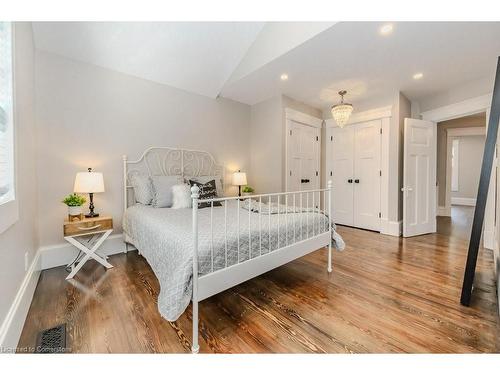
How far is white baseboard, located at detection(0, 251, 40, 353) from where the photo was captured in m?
1.20

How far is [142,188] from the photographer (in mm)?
2930

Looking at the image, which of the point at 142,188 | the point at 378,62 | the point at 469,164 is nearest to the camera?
the point at 378,62

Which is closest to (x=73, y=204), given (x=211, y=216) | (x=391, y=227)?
(x=211, y=216)

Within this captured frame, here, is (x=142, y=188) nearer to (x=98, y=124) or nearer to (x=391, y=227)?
(x=98, y=124)

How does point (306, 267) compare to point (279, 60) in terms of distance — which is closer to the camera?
point (306, 267)

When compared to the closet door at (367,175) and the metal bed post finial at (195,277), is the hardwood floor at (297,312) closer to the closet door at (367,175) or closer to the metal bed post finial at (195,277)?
the metal bed post finial at (195,277)

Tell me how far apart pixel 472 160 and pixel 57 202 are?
1063cm

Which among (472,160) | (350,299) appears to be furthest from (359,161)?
(472,160)

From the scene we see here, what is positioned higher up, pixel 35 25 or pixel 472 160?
pixel 35 25

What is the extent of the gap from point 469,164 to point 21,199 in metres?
10.6

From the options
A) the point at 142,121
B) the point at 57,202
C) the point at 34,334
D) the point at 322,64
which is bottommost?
the point at 34,334

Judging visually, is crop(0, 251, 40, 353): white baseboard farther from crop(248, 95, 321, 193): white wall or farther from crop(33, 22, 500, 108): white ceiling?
crop(248, 95, 321, 193): white wall

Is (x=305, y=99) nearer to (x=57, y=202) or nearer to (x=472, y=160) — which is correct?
(x=57, y=202)

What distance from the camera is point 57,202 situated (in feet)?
8.56
